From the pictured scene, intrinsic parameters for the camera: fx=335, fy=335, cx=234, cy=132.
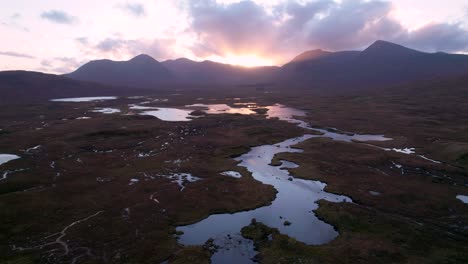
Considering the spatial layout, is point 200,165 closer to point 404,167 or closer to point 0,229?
point 0,229

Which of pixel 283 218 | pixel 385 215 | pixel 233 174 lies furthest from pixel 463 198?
pixel 233 174

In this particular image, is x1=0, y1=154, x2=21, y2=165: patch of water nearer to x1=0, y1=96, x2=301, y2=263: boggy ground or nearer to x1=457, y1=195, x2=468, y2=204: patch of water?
x1=0, y1=96, x2=301, y2=263: boggy ground

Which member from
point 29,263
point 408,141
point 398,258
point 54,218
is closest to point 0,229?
point 54,218

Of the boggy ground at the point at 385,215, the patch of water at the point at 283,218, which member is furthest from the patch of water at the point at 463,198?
the patch of water at the point at 283,218

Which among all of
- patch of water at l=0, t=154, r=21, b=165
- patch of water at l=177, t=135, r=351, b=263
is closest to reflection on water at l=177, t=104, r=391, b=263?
patch of water at l=177, t=135, r=351, b=263

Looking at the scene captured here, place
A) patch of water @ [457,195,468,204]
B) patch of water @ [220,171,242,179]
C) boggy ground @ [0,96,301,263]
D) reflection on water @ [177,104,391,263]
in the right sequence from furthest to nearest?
patch of water @ [220,171,242,179] < patch of water @ [457,195,468,204] < reflection on water @ [177,104,391,263] < boggy ground @ [0,96,301,263]
